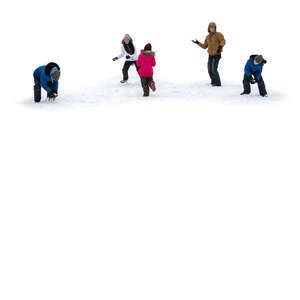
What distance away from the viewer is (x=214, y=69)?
13211 mm

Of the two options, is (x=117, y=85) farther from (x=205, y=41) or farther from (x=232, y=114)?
(x=232, y=114)

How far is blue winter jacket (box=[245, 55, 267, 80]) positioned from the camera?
11.9m

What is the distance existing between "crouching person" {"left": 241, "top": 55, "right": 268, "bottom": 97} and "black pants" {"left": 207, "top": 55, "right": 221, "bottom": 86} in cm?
121

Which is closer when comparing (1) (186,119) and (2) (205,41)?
(1) (186,119)

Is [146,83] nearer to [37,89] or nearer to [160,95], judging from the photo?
[160,95]

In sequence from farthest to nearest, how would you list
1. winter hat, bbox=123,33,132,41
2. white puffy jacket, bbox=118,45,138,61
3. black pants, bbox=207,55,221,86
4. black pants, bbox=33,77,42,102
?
white puffy jacket, bbox=118,45,138,61 < winter hat, bbox=123,33,132,41 < black pants, bbox=207,55,221,86 < black pants, bbox=33,77,42,102

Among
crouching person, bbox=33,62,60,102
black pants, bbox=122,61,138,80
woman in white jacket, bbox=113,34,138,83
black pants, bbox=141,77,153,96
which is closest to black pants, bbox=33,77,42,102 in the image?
crouching person, bbox=33,62,60,102

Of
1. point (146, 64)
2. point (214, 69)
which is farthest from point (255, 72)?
point (146, 64)

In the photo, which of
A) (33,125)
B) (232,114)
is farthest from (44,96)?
(232,114)

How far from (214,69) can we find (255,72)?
5.01 ft

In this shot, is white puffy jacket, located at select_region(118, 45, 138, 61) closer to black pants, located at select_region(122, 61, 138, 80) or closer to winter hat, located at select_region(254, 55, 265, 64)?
black pants, located at select_region(122, 61, 138, 80)

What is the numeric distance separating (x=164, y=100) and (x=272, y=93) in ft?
9.51

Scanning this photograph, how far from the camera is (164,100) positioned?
12.0 metres

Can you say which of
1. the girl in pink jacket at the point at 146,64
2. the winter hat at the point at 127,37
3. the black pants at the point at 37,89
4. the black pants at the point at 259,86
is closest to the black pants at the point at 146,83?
the girl in pink jacket at the point at 146,64
